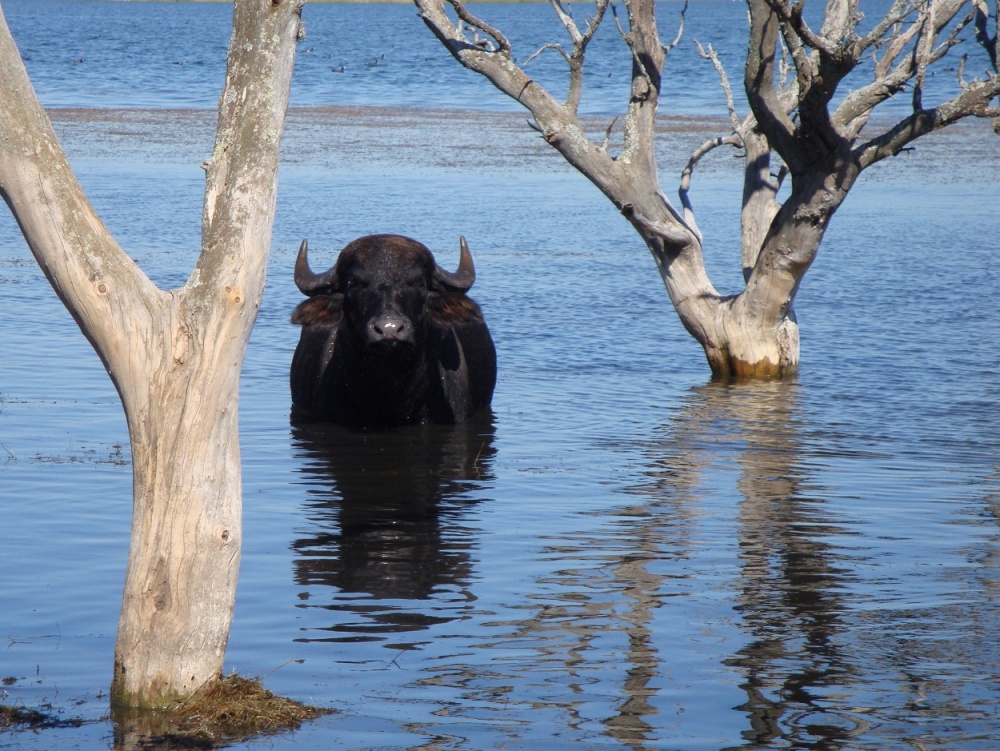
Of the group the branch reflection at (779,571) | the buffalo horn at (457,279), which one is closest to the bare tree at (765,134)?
the branch reflection at (779,571)

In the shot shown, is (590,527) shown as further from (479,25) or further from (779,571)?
A: (479,25)

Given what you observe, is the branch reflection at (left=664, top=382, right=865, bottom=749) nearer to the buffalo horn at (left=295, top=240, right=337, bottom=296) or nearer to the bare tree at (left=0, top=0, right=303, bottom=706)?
the bare tree at (left=0, top=0, right=303, bottom=706)

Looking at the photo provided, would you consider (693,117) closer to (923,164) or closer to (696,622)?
(923,164)

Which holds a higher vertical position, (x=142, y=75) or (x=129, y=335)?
(x=142, y=75)

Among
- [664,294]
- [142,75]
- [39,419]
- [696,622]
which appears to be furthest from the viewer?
[142,75]

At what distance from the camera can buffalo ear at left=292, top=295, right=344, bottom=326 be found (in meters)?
9.91

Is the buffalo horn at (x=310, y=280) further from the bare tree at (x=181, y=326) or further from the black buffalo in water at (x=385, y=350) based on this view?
the bare tree at (x=181, y=326)

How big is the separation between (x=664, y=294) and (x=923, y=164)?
44.1ft

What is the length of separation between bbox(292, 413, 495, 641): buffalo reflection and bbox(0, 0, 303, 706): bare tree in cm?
111

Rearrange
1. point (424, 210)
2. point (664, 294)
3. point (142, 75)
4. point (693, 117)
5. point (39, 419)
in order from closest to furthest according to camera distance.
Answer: point (39, 419), point (664, 294), point (424, 210), point (693, 117), point (142, 75)

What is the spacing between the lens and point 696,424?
9734 mm

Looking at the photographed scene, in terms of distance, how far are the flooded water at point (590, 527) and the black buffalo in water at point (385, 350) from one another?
0.28 m

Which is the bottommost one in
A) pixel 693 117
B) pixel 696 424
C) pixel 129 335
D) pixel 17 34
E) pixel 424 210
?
pixel 696 424

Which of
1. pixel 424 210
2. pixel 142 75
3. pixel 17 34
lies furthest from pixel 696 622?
pixel 17 34
